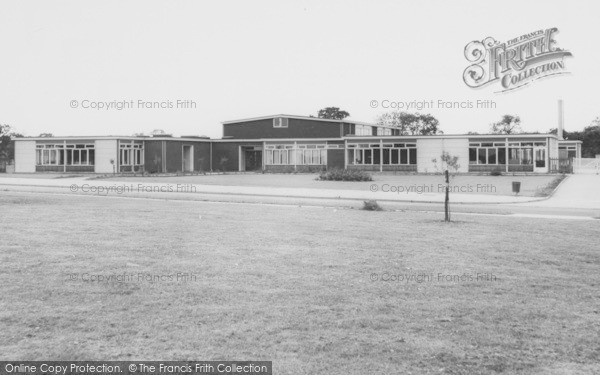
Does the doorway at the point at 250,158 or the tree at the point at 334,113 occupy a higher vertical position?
the tree at the point at 334,113

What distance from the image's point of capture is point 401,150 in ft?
173

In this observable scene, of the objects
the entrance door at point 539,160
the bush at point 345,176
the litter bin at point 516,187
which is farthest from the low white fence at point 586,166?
the litter bin at point 516,187

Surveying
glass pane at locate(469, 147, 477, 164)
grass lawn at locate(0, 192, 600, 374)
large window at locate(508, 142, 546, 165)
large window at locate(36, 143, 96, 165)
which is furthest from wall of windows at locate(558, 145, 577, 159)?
grass lawn at locate(0, 192, 600, 374)

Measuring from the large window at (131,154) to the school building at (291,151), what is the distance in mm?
87

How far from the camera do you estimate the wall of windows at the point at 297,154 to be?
187ft

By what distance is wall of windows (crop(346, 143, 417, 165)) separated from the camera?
172ft

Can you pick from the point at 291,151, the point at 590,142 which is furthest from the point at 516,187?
the point at 590,142

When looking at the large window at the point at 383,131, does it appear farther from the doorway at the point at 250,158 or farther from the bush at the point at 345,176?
the bush at the point at 345,176

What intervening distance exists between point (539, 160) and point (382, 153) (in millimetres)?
13086

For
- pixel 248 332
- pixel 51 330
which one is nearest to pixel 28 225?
pixel 51 330

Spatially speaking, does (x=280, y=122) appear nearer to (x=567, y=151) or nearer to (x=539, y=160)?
(x=539, y=160)

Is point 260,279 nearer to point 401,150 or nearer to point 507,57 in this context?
point 507,57

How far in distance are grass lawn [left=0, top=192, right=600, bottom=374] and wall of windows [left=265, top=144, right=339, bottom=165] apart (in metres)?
44.4

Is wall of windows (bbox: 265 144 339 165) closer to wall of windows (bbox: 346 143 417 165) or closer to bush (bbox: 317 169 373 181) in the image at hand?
wall of windows (bbox: 346 143 417 165)
